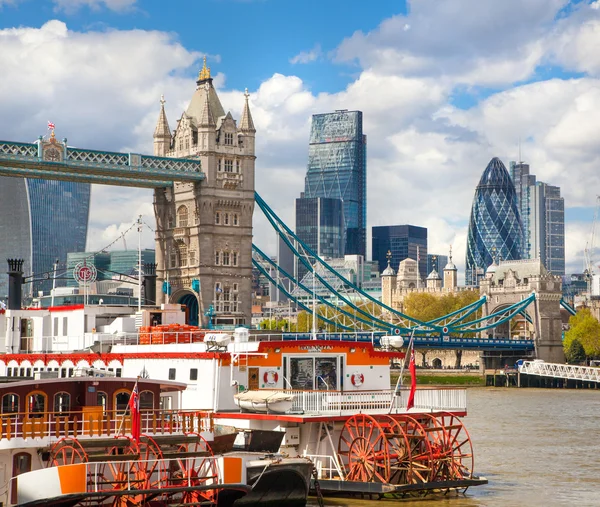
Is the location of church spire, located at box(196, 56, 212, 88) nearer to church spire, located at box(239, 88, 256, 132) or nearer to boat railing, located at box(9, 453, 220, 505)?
church spire, located at box(239, 88, 256, 132)

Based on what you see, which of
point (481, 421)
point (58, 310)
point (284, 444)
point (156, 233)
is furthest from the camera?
point (156, 233)

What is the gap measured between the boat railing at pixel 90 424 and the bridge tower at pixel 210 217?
2158 inches

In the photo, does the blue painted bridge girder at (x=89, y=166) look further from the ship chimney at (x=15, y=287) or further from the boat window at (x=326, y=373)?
the boat window at (x=326, y=373)

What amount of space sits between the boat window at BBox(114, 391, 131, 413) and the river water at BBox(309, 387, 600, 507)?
5.74m

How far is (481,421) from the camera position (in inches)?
2295

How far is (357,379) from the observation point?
34.7 metres

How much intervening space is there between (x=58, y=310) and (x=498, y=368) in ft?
252

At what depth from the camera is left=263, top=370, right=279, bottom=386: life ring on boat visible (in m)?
33.4

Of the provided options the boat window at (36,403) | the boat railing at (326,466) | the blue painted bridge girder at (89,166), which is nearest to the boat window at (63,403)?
the boat window at (36,403)

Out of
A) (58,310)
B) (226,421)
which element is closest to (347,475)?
(226,421)

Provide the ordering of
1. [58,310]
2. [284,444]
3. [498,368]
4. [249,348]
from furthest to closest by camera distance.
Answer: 1. [498,368]
2. [58,310]
3. [249,348]
4. [284,444]

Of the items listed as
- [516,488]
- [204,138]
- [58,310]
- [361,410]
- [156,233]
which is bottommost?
[516,488]

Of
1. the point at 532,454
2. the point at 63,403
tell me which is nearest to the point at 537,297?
the point at 532,454

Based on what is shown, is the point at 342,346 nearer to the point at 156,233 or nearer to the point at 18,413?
the point at 18,413
